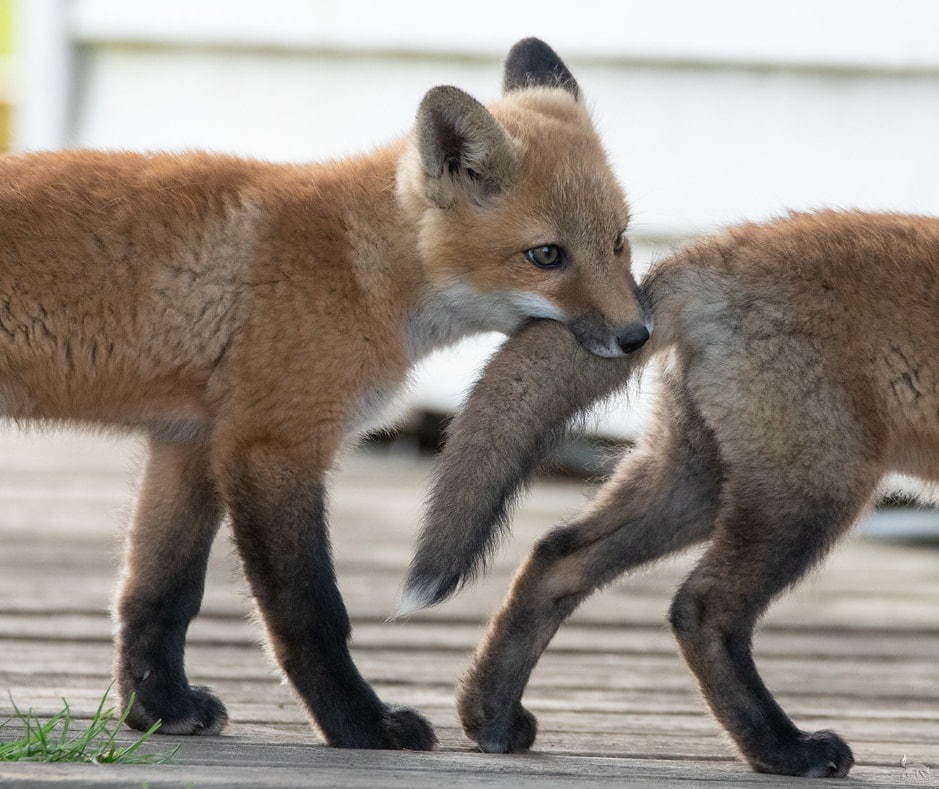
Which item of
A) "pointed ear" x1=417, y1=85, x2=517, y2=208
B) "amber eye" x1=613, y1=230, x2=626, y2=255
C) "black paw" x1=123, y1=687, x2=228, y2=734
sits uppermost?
"pointed ear" x1=417, y1=85, x2=517, y2=208

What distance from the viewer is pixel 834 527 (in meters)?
3.62

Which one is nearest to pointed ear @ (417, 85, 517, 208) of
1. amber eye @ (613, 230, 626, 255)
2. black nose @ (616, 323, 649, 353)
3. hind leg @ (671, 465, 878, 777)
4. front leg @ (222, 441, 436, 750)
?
amber eye @ (613, 230, 626, 255)

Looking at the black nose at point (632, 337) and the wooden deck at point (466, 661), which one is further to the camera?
the black nose at point (632, 337)

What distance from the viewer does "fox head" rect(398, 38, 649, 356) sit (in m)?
3.70

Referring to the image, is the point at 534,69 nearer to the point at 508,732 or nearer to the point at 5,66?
the point at 508,732

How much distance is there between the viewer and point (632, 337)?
360 cm

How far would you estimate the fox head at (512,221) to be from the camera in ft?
12.1

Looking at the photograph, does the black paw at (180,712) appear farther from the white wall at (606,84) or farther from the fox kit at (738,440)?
the white wall at (606,84)

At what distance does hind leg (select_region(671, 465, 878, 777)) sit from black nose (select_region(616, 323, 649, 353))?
1.26 feet

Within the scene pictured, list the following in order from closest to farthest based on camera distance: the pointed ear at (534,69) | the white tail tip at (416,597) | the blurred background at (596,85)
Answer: the white tail tip at (416,597) → the pointed ear at (534,69) → the blurred background at (596,85)

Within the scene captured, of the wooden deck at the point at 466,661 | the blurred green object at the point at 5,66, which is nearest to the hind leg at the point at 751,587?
the wooden deck at the point at 466,661

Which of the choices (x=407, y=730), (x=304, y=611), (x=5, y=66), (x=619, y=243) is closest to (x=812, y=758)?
(x=407, y=730)

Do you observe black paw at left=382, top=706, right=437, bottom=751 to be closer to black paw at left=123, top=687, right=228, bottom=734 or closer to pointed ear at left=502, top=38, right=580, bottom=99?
black paw at left=123, top=687, right=228, bottom=734

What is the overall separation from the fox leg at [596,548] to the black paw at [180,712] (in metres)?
0.55
